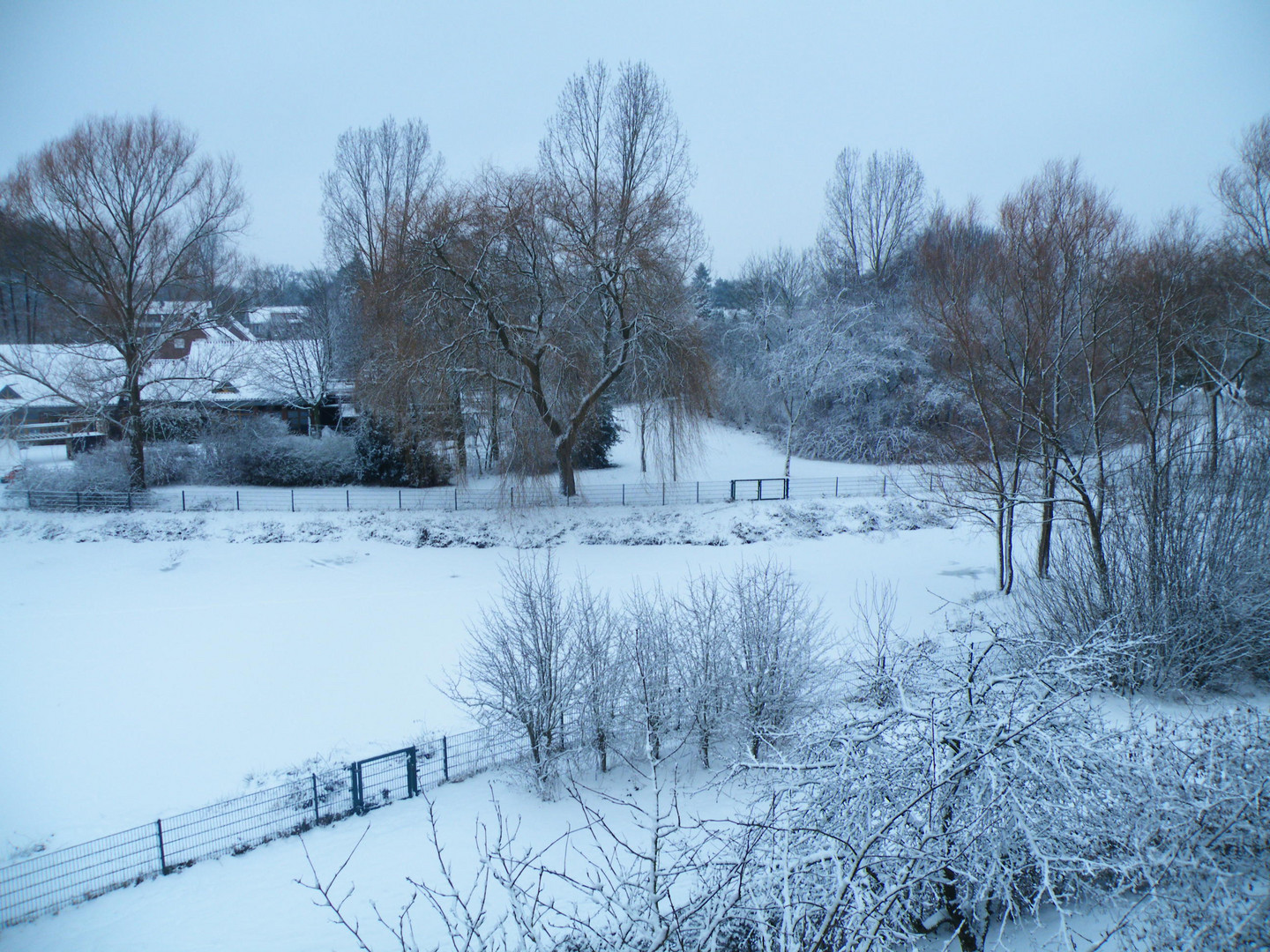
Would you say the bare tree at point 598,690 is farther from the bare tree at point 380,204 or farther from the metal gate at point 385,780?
the bare tree at point 380,204

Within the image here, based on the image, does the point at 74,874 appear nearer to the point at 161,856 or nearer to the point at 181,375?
the point at 161,856

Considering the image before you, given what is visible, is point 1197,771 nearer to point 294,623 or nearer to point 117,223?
point 294,623

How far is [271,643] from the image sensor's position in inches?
533

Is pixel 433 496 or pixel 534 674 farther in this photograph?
pixel 433 496

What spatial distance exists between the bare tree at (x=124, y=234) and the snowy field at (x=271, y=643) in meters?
5.20

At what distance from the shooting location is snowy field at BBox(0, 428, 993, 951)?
7.29m

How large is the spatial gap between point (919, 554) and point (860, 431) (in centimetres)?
1373

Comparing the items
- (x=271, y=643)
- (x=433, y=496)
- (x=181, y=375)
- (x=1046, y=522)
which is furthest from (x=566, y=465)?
(x=1046, y=522)

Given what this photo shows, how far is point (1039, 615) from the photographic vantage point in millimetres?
10742

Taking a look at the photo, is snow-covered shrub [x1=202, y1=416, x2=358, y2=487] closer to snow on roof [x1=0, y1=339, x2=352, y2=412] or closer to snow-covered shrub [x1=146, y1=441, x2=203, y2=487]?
snow-covered shrub [x1=146, y1=441, x2=203, y2=487]

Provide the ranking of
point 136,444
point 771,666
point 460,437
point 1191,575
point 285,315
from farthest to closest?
point 285,315 < point 460,437 < point 136,444 < point 771,666 < point 1191,575

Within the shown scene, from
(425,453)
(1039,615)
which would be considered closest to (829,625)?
(1039,615)

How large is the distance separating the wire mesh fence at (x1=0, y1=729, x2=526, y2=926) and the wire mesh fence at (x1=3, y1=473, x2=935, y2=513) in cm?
1025

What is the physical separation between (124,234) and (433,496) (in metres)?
10.0
